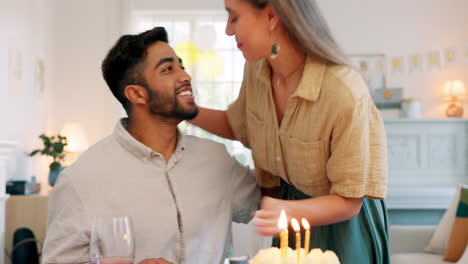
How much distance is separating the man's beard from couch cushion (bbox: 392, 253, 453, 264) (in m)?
2.55

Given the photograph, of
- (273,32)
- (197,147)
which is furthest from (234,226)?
(273,32)

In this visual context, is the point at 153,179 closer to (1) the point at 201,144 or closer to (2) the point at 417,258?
(1) the point at 201,144

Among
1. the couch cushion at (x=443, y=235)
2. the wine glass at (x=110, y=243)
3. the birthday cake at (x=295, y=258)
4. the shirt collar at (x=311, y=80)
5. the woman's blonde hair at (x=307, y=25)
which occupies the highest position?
the woman's blonde hair at (x=307, y=25)

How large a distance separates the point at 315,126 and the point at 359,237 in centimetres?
37

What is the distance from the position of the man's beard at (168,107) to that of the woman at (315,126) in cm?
21

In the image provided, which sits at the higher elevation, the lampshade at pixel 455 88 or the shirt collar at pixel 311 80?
the lampshade at pixel 455 88

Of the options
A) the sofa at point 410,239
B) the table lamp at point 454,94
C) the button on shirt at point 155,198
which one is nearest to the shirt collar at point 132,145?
the button on shirt at point 155,198

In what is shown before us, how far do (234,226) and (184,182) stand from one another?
469 cm

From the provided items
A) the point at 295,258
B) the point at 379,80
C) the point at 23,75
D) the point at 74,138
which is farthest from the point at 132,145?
the point at 379,80

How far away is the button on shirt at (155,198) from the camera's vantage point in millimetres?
1628

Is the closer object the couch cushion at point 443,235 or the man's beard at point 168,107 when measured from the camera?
the man's beard at point 168,107

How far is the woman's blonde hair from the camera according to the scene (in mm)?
1417

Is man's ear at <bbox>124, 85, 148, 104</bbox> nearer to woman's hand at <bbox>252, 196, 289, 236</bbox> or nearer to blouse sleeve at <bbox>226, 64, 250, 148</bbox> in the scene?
blouse sleeve at <bbox>226, 64, 250, 148</bbox>

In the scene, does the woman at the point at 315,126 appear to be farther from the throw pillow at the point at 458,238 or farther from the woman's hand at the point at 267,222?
the throw pillow at the point at 458,238
